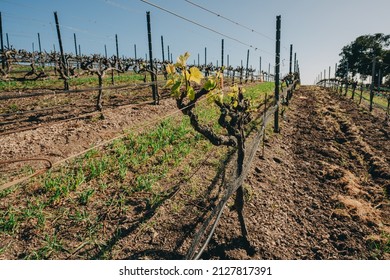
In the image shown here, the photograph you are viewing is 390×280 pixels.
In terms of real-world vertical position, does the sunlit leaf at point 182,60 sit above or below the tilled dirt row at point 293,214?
above

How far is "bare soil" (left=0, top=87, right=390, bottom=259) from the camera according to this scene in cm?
352

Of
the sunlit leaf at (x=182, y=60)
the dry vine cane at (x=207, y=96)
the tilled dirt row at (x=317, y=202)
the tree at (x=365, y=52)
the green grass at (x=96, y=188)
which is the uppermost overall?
the tree at (x=365, y=52)

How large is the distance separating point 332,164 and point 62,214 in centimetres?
631

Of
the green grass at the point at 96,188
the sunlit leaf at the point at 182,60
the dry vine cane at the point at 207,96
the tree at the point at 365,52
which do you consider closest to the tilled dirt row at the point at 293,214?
the green grass at the point at 96,188

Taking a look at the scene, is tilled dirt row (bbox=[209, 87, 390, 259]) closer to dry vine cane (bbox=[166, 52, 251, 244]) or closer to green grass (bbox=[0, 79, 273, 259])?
dry vine cane (bbox=[166, 52, 251, 244])

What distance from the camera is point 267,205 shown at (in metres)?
4.56

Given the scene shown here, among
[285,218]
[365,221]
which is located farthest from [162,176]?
[365,221]

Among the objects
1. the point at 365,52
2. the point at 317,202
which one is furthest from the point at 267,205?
the point at 365,52

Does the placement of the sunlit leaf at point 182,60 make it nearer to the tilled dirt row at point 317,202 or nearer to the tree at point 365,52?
the tilled dirt row at point 317,202

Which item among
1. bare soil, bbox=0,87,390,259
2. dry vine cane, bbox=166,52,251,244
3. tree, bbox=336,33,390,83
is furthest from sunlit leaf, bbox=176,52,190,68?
tree, bbox=336,33,390,83

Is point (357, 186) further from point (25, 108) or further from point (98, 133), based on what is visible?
point (25, 108)

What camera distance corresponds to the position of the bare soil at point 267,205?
352 cm

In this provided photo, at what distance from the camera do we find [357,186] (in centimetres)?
546

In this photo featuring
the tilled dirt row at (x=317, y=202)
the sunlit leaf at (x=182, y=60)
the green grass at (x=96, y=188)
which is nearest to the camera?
the sunlit leaf at (x=182, y=60)
